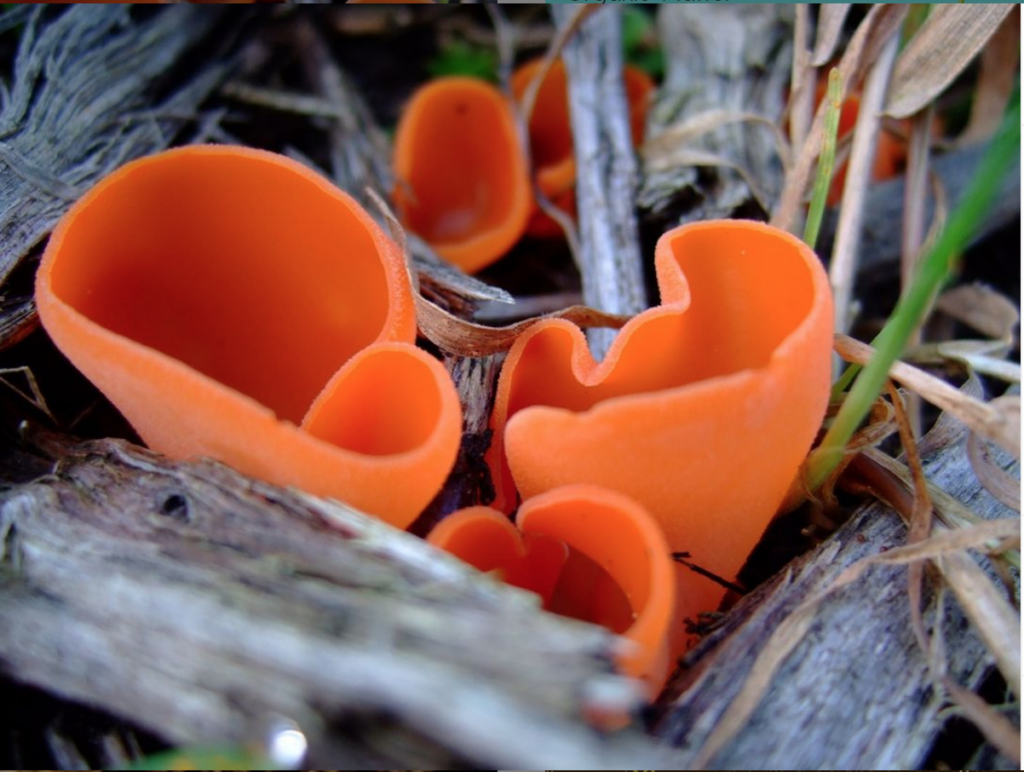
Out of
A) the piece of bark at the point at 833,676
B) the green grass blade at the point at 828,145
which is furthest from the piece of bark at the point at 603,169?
the piece of bark at the point at 833,676

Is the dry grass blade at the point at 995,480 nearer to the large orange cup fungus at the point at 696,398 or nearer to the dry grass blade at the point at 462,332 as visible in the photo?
the large orange cup fungus at the point at 696,398

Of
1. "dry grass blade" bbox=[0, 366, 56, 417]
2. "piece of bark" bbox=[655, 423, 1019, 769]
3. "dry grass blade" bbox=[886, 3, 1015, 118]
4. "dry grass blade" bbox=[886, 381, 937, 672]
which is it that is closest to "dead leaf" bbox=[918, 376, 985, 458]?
"dry grass blade" bbox=[886, 381, 937, 672]

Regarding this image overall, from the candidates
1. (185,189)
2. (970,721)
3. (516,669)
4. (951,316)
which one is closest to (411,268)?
(185,189)

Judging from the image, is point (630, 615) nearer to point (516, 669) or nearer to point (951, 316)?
point (516, 669)

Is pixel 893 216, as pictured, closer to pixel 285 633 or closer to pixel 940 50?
pixel 940 50

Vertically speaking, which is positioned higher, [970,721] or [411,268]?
[411,268]

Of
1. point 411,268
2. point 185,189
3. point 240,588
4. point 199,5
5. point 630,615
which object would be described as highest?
point 199,5
